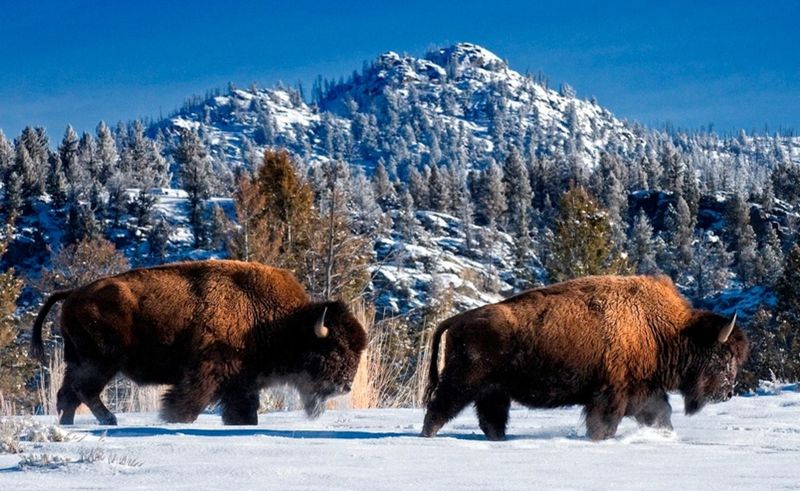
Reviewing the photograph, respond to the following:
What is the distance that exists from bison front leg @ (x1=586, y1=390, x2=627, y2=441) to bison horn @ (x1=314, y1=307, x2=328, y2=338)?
252 cm

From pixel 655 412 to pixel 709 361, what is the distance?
780mm

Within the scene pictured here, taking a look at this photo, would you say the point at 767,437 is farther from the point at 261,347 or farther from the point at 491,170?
the point at 491,170

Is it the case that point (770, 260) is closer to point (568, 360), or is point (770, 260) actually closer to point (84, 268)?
point (84, 268)

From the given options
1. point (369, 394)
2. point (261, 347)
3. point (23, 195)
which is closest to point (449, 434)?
point (261, 347)

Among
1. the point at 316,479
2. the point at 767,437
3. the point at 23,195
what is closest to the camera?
the point at 316,479

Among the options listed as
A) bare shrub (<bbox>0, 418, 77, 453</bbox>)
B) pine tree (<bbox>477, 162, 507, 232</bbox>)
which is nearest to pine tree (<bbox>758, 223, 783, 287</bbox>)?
pine tree (<bbox>477, 162, 507, 232</bbox>)

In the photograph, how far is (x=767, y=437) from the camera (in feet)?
20.2

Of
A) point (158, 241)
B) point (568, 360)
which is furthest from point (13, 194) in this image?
point (568, 360)

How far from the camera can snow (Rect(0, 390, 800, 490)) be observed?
3.67 meters

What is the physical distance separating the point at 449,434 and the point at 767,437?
7.64 ft

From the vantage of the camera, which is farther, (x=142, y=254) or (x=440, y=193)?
(x=440, y=193)

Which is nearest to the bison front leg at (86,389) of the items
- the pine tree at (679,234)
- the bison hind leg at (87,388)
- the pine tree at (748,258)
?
the bison hind leg at (87,388)

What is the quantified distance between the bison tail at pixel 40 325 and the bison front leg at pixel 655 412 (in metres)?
5.30

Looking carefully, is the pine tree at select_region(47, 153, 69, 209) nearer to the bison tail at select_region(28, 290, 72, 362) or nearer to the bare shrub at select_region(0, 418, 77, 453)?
the bison tail at select_region(28, 290, 72, 362)
